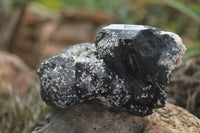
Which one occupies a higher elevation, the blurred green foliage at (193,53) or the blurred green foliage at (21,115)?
the blurred green foliage at (193,53)

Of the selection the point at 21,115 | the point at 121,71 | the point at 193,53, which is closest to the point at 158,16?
the point at 193,53

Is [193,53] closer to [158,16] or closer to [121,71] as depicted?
[121,71]

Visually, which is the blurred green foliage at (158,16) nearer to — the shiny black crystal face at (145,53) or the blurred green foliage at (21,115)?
the blurred green foliage at (21,115)

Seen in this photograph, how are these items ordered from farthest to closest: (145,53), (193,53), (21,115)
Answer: (193,53) → (21,115) → (145,53)

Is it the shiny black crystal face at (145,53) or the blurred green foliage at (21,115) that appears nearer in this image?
the shiny black crystal face at (145,53)


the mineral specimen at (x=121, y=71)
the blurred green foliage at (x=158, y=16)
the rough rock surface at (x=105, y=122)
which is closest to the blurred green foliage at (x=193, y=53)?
the rough rock surface at (x=105, y=122)
